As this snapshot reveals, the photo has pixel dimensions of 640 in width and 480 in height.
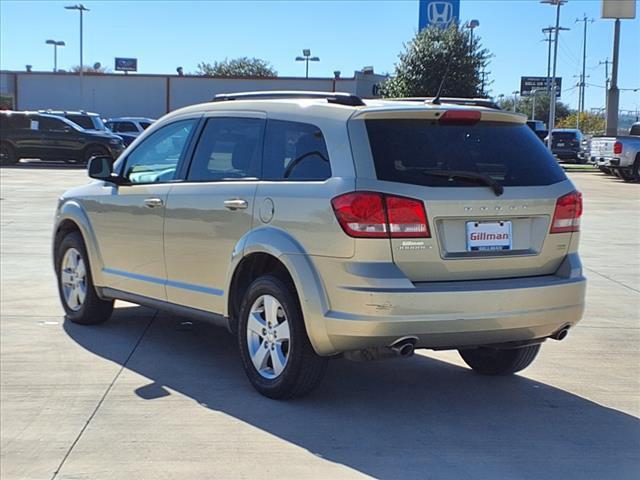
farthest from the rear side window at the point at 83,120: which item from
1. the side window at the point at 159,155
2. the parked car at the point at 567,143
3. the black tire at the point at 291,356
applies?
the black tire at the point at 291,356

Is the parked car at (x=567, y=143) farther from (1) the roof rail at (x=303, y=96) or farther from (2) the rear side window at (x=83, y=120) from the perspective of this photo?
(1) the roof rail at (x=303, y=96)

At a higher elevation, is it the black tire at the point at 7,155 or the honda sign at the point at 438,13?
the honda sign at the point at 438,13

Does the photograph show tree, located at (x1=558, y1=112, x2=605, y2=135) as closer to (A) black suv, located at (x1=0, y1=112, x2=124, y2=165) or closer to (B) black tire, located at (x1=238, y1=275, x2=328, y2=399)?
(A) black suv, located at (x1=0, y1=112, x2=124, y2=165)

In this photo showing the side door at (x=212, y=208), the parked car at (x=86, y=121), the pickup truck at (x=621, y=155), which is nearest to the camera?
the side door at (x=212, y=208)

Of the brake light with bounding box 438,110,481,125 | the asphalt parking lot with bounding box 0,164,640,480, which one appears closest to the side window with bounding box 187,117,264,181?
the brake light with bounding box 438,110,481,125

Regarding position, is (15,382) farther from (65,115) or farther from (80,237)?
(65,115)

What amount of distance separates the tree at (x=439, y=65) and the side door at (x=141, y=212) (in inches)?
1044

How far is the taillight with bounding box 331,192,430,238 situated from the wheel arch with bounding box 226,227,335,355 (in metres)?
0.39

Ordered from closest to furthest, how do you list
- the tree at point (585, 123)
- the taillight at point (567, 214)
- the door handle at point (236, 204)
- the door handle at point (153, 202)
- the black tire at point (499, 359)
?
1. the taillight at point (567, 214)
2. the door handle at point (236, 204)
3. the black tire at point (499, 359)
4. the door handle at point (153, 202)
5. the tree at point (585, 123)

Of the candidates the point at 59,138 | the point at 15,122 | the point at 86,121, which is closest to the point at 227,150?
the point at 59,138

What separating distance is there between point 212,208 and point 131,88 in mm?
51959

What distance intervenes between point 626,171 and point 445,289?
26.3 m

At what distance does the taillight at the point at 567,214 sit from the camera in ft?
16.5

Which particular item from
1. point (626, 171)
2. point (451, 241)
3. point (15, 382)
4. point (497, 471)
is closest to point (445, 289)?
point (451, 241)
